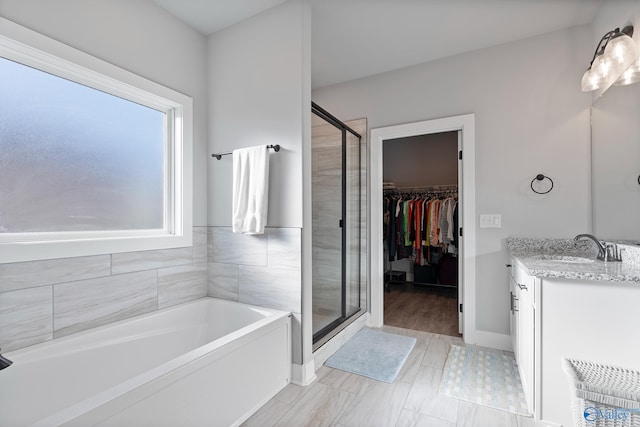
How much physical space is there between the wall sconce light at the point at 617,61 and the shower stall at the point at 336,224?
6.26 feet

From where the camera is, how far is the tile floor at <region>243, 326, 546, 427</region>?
1.67 meters

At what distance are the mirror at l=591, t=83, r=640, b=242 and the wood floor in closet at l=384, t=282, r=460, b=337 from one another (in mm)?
1576

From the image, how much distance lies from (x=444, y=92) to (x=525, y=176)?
1.07 m

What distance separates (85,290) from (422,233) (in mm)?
3693

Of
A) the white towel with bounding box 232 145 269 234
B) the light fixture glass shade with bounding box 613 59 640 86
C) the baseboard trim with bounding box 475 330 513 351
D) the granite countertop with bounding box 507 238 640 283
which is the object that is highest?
the light fixture glass shade with bounding box 613 59 640 86

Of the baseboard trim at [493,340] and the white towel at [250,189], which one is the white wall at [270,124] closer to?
the white towel at [250,189]

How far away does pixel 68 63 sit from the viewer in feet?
5.60

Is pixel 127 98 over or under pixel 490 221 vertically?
over

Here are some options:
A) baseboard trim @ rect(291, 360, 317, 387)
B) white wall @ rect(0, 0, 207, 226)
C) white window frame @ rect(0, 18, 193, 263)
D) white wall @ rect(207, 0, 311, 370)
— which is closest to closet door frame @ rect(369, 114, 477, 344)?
white wall @ rect(207, 0, 311, 370)

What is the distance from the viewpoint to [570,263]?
1.83 meters

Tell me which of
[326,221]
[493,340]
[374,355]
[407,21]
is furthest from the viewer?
[326,221]

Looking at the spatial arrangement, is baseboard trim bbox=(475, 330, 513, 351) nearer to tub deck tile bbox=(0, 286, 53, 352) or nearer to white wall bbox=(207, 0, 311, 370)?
white wall bbox=(207, 0, 311, 370)

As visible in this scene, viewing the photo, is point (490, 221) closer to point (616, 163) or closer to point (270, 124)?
point (616, 163)

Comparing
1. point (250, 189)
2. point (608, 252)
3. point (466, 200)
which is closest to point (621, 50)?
point (608, 252)
